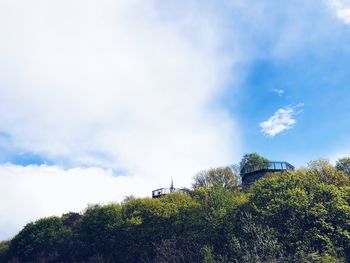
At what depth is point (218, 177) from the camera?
86250mm

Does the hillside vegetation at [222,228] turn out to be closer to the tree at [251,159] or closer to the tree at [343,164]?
the tree at [343,164]

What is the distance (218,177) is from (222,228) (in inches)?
1728

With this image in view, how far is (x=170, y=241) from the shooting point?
4581 cm

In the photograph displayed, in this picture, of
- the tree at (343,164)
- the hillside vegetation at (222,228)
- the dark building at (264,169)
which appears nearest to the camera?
A: the hillside vegetation at (222,228)

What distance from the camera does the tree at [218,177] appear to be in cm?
8474

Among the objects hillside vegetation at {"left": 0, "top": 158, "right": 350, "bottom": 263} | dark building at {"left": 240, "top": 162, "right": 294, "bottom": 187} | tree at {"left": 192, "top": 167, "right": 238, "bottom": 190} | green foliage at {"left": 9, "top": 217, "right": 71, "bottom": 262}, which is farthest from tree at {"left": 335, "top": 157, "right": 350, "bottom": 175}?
green foliage at {"left": 9, "top": 217, "right": 71, "bottom": 262}

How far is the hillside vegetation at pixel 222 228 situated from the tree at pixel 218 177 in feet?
99.9

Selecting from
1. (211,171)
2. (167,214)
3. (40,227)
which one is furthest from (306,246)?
(211,171)

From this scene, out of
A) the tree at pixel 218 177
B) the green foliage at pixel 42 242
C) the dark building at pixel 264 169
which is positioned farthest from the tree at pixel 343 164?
the green foliage at pixel 42 242

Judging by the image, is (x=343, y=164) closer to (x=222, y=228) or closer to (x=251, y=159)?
(x=222, y=228)

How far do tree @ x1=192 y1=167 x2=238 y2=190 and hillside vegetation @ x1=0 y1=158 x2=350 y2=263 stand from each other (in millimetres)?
30452

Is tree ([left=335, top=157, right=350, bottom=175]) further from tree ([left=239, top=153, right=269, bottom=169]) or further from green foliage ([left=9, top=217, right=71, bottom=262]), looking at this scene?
green foliage ([left=9, top=217, right=71, bottom=262])

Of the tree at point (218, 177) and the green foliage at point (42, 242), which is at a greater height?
the tree at point (218, 177)

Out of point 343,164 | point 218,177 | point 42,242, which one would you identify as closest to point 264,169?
point 343,164
